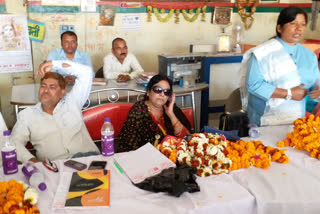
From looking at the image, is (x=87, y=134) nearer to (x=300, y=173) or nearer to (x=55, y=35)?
(x=300, y=173)

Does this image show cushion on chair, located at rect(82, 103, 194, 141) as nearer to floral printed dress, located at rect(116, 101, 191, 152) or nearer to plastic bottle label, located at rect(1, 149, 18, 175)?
floral printed dress, located at rect(116, 101, 191, 152)

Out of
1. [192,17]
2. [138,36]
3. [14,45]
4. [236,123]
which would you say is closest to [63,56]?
[14,45]

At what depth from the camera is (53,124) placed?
6.79ft

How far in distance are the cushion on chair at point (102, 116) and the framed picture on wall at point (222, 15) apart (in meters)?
3.59

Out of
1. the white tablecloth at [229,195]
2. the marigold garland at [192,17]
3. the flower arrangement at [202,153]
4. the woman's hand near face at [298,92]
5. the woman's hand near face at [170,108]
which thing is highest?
the marigold garland at [192,17]

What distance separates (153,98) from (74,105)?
1.87 ft

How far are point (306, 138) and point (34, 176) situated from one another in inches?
57.1

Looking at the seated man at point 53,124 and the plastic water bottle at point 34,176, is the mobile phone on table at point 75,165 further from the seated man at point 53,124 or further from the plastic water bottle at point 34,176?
the seated man at point 53,124

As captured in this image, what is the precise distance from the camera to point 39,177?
1.36m

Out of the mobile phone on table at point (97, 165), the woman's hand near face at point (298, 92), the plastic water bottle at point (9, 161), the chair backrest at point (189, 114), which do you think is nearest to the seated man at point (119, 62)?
the chair backrest at point (189, 114)

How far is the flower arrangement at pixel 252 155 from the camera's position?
1.55 m

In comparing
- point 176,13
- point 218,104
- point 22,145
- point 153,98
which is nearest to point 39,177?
point 22,145

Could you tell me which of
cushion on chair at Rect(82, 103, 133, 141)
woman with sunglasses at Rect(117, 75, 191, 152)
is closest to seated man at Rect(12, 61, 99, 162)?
cushion on chair at Rect(82, 103, 133, 141)

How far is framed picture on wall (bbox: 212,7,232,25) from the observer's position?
5.42m
